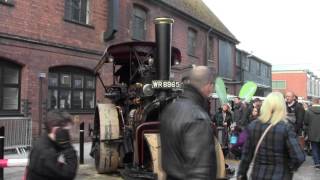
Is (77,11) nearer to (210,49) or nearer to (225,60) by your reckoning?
(210,49)

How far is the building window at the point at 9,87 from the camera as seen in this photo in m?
15.1

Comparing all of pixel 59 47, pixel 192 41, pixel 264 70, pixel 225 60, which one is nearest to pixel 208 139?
pixel 59 47

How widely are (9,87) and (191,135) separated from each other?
12668mm

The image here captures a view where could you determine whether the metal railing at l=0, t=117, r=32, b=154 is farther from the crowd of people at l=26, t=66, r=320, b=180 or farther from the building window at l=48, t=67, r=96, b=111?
the crowd of people at l=26, t=66, r=320, b=180

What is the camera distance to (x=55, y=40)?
16.9 metres

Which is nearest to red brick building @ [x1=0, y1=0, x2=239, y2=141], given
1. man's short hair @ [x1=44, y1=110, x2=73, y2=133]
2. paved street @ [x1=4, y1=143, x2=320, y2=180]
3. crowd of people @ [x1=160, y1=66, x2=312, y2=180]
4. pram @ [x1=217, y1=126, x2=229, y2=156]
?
pram @ [x1=217, y1=126, x2=229, y2=156]

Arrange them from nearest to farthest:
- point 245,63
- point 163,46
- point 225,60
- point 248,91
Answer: point 163,46 < point 248,91 < point 225,60 < point 245,63

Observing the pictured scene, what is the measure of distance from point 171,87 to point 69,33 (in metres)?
9.37

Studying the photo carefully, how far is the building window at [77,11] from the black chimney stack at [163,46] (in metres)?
8.88

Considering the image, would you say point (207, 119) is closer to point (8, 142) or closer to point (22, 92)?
point (8, 142)

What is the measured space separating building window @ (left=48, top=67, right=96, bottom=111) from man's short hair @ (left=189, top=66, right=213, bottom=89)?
13555 millimetres

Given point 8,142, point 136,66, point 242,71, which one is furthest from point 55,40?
point 242,71

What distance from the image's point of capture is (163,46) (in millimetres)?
9508

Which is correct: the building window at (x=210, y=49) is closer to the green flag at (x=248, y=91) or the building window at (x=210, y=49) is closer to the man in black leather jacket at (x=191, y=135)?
the green flag at (x=248, y=91)
